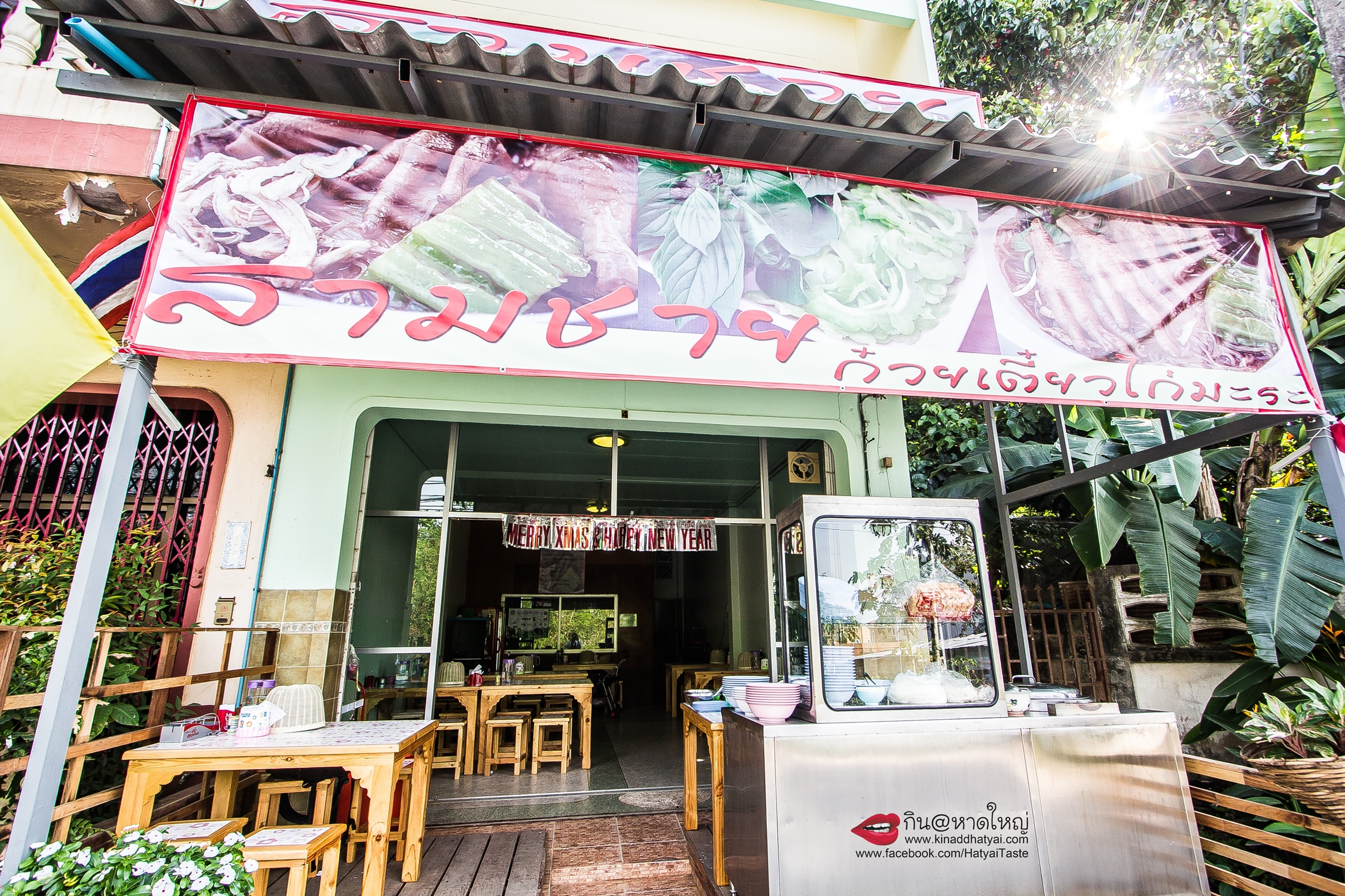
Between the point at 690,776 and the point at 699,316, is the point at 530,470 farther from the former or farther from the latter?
the point at 699,316

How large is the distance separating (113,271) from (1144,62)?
11606mm

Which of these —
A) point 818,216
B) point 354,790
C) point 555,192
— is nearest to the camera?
point 555,192

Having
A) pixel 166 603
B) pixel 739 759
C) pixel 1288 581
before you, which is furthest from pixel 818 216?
pixel 166 603

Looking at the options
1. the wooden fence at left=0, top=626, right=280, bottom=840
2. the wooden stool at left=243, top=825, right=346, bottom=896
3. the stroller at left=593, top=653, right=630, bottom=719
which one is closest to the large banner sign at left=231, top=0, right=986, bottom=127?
the wooden fence at left=0, top=626, right=280, bottom=840

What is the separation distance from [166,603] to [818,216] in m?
4.80

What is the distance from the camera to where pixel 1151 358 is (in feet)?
10.3

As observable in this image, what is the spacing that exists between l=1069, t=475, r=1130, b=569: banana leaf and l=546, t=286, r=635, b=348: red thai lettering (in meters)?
4.02

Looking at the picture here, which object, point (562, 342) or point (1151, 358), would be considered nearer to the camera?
point (562, 342)

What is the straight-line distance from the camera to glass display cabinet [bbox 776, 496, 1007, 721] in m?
2.99

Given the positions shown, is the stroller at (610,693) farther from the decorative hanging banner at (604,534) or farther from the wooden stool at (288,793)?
the wooden stool at (288,793)

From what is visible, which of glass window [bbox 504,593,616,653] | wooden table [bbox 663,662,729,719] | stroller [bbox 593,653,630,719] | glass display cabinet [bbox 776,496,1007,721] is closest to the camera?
glass display cabinet [bbox 776,496,1007,721]

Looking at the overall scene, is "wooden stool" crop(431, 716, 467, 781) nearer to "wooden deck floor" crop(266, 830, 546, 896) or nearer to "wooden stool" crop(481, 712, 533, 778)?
"wooden stool" crop(481, 712, 533, 778)

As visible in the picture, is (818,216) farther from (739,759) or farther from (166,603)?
(166,603)

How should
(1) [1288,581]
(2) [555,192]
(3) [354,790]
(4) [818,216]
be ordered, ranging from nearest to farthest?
1. (2) [555,192]
2. (4) [818,216]
3. (1) [1288,581]
4. (3) [354,790]
